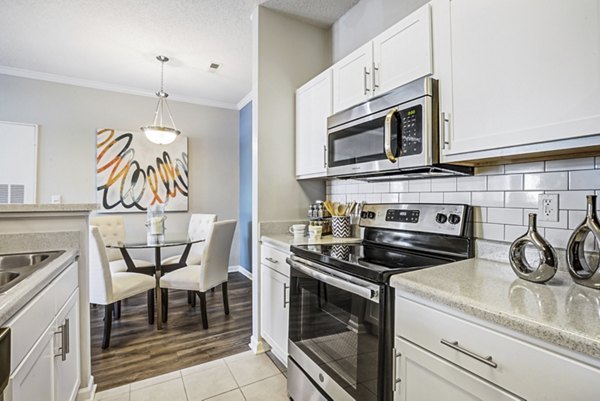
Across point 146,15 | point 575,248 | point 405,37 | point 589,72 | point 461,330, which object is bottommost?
point 461,330

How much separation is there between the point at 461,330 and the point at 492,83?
3.03ft

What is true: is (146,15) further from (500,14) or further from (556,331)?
(556,331)

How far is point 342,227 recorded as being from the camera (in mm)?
2184

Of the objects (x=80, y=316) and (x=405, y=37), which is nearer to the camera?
(x=405, y=37)

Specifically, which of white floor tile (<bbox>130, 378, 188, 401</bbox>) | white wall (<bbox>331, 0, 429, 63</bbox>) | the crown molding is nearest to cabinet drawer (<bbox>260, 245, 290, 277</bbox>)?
white floor tile (<bbox>130, 378, 188, 401</bbox>)

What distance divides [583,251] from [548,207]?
23 centimetres

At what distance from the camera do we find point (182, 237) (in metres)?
3.33

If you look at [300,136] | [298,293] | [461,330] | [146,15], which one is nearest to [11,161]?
[146,15]

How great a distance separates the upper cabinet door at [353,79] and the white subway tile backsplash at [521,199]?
35.7 inches

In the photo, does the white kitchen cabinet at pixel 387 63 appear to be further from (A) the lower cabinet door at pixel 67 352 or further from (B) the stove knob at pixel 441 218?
(A) the lower cabinet door at pixel 67 352

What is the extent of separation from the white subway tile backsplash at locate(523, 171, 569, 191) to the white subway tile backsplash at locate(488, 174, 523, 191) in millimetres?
22

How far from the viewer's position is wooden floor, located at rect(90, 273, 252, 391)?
203 centimetres

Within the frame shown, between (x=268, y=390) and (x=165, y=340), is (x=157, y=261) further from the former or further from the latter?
(x=268, y=390)

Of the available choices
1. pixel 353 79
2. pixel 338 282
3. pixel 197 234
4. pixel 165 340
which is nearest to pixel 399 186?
pixel 353 79
